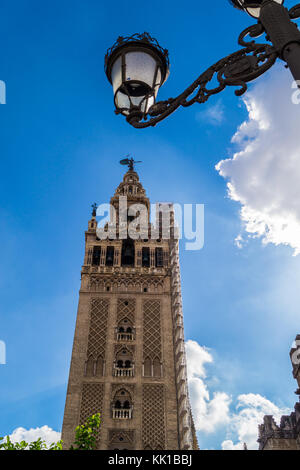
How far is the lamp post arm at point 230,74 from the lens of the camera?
3.86m

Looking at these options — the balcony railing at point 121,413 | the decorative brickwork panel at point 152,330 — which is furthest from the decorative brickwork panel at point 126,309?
the balcony railing at point 121,413

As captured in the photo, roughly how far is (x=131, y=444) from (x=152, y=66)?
21180mm

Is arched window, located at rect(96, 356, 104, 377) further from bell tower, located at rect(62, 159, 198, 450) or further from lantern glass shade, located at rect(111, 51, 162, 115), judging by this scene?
lantern glass shade, located at rect(111, 51, 162, 115)

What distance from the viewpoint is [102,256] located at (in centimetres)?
3083

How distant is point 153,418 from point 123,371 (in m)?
3.23

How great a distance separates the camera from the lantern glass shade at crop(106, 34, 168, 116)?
442 centimetres

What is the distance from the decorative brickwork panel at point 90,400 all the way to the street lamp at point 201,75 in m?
21.2

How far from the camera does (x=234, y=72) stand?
4031 mm

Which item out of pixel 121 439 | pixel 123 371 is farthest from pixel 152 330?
pixel 121 439

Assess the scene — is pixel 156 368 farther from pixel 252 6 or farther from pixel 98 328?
pixel 252 6

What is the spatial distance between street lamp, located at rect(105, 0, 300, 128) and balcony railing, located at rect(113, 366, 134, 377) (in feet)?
71.9

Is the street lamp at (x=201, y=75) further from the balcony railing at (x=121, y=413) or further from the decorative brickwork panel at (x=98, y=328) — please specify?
the decorative brickwork panel at (x=98, y=328)

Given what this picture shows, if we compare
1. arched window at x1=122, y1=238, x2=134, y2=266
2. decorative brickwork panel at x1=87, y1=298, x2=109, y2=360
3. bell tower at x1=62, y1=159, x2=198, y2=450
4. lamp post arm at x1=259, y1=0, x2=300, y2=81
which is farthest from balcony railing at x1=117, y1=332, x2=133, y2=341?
lamp post arm at x1=259, y1=0, x2=300, y2=81
